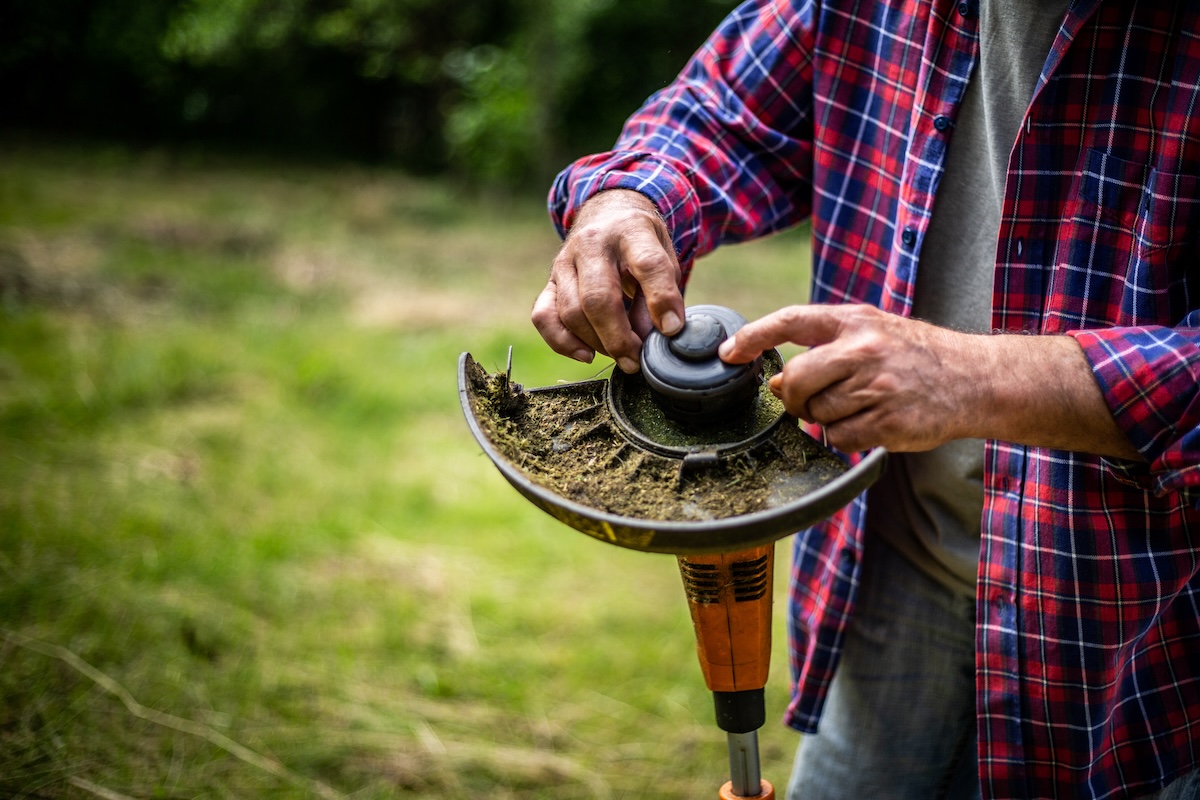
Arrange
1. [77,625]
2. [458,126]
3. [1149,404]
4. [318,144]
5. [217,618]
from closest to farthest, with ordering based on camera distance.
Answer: [1149,404]
[77,625]
[217,618]
[458,126]
[318,144]

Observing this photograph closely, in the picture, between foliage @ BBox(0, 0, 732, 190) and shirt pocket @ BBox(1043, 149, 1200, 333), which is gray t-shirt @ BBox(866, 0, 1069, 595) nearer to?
shirt pocket @ BBox(1043, 149, 1200, 333)

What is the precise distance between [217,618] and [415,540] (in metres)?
1.16

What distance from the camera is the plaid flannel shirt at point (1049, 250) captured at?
4.51 ft

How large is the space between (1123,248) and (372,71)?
44.2ft

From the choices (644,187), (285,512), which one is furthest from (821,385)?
(285,512)

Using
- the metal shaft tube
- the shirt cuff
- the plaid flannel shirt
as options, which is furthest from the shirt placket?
the metal shaft tube

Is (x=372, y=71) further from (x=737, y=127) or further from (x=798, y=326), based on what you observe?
(x=798, y=326)

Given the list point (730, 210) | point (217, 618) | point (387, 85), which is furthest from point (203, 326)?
point (387, 85)

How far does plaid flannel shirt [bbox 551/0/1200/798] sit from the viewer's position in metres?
1.37

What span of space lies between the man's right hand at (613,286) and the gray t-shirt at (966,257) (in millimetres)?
571

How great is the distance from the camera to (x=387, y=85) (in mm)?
15672

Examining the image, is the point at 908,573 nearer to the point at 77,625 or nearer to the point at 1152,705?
the point at 1152,705

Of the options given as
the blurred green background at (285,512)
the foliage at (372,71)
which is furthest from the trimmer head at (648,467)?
the foliage at (372,71)

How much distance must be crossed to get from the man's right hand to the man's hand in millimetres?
202
